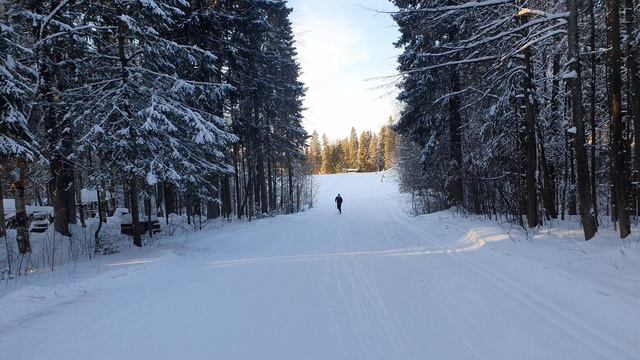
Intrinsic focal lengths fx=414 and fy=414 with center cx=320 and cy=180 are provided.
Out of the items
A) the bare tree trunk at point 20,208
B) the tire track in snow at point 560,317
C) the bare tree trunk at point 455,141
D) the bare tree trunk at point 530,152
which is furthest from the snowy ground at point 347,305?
the bare tree trunk at point 455,141

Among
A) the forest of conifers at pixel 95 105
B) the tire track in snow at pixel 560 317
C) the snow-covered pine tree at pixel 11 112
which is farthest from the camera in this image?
the forest of conifers at pixel 95 105

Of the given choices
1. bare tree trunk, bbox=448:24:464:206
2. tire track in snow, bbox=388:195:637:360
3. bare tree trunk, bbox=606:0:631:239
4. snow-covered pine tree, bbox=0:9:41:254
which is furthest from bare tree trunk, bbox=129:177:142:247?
bare tree trunk, bbox=448:24:464:206

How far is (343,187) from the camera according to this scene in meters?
82.5

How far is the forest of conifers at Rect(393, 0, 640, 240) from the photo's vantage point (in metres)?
9.26

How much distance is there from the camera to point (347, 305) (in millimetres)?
6109

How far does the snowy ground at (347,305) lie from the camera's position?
459 centimetres

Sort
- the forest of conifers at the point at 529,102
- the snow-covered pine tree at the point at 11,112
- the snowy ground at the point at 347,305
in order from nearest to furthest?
1. the snowy ground at the point at 347,305
2. the snow-covered pine tree at the point at 11,112
3. the forest of conifers at the point at 529,102

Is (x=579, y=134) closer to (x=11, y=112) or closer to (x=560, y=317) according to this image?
(x=560, y=317)

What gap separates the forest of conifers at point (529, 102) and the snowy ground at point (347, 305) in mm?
2944

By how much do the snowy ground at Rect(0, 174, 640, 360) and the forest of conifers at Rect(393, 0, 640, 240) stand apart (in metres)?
2.94

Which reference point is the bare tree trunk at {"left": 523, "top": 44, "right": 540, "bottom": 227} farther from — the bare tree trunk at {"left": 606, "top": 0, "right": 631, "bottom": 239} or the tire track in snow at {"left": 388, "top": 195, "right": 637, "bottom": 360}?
the tire track in snow at {"left": 388, "top": 195, "right": 637, "bottom": 360}

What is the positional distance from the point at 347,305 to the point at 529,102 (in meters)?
8.89

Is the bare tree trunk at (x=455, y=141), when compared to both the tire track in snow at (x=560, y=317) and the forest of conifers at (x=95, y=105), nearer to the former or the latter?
the forest of conifers at (x=95, y=105)

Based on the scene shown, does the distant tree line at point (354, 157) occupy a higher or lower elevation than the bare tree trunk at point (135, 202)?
higher
